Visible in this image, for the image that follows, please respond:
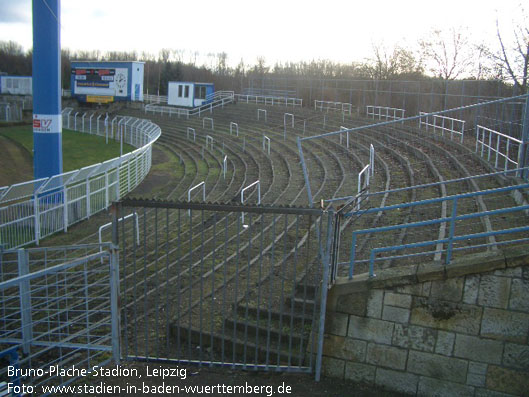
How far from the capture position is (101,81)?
44062mm

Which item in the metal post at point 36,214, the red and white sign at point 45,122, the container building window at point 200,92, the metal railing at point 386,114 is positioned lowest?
the metal post at point 36,214

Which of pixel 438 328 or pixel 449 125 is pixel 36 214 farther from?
pixel 449 125

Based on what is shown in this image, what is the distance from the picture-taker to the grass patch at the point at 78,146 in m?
24.6

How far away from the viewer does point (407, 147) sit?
11750mm

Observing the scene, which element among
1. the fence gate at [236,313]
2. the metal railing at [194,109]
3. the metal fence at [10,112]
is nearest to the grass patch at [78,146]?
the metal fence at [10,112]

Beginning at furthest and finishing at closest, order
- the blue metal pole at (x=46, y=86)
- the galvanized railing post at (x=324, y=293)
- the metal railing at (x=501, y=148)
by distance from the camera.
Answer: the blue metal pole at (x=46, y=86), the metal railing at (x=501, y=148), the galvanized railing post at (x=324, y=293)

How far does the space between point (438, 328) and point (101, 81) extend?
4472cm

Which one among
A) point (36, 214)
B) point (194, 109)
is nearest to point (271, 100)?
point (194, 109)

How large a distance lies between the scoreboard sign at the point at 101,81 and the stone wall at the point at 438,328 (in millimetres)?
41847

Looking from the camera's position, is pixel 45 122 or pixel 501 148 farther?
pixel 45 122

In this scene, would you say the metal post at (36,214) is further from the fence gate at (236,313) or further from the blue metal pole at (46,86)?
the fence gate at (236,313)

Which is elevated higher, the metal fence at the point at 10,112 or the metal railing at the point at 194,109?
the metal railing at the point at 194,109

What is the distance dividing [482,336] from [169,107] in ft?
125

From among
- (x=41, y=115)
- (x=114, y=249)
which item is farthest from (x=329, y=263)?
(x=41, y=115)
